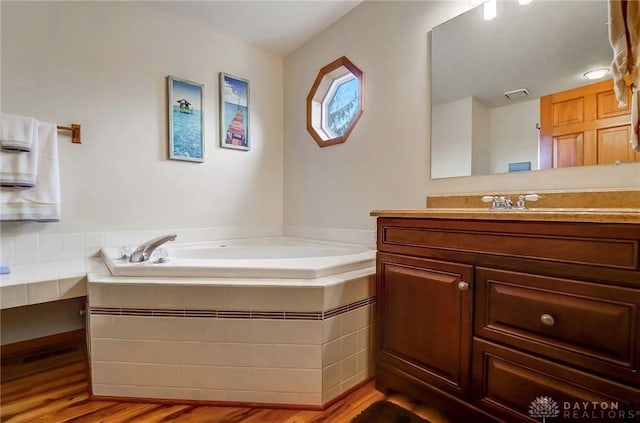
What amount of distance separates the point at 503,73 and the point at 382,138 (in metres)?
0.78

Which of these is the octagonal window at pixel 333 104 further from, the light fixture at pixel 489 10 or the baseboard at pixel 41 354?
the baseboard at pixel 41 354

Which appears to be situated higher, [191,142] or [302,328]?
[191,142]

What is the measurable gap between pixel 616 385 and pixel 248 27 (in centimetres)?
293

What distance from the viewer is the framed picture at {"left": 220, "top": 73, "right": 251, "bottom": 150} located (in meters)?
2.58

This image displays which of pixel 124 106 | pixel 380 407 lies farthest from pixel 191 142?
pixel 380 407

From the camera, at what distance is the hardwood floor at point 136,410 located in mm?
1295

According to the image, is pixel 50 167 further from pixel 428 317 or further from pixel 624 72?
pixel 624 72

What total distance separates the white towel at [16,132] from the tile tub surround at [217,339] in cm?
99

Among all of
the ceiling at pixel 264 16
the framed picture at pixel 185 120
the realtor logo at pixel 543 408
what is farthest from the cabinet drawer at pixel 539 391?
the ceiling at pixel 264 16

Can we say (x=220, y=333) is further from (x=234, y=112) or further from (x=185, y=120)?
(x=234, y=112)

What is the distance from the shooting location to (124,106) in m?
2.14

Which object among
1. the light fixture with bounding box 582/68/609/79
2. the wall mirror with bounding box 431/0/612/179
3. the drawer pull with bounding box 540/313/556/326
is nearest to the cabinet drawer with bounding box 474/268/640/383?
the drawer pull with bounding box 540/313/556/326

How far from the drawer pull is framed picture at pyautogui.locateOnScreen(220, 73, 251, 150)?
7.90ft

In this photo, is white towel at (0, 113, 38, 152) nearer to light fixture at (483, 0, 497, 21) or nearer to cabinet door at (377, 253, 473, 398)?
→ cabinet door at (377, 253, 473, 398)
